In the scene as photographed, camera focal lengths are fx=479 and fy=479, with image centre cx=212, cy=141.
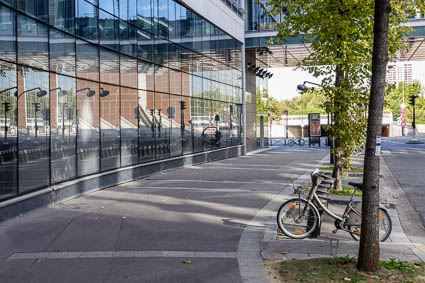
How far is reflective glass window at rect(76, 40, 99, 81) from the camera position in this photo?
1315 cm

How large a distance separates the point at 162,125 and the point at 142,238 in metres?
11.4

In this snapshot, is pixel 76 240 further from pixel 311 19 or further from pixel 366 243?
pixel 311 19

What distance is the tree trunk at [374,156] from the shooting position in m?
5.57

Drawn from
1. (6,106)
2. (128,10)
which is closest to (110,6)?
(128,10)

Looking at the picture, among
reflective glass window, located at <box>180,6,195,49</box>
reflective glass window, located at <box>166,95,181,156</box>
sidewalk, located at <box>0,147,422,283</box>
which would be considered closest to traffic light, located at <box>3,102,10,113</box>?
sidewalk, located at <box>0,147,422,283</box>

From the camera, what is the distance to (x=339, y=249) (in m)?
6.80

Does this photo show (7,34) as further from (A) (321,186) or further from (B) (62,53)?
(A) (321,186)

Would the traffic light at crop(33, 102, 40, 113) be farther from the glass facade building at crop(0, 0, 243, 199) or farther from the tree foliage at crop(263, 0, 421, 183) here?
the tree foliage at crop(263, 0, 421, 183)

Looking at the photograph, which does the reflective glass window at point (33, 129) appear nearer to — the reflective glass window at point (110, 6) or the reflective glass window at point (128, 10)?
the reflective glass window at point (110, 6)

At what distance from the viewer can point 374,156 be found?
5.62 metres

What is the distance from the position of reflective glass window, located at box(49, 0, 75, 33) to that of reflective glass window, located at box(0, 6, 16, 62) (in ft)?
5.74

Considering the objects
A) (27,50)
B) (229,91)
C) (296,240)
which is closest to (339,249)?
(296,240)

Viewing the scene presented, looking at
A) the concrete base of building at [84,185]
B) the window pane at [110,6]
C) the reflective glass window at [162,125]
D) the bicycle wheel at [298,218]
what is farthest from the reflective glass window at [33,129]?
the reflective glass window at [162,125]

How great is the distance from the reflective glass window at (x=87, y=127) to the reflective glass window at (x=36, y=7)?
2.33 metres
